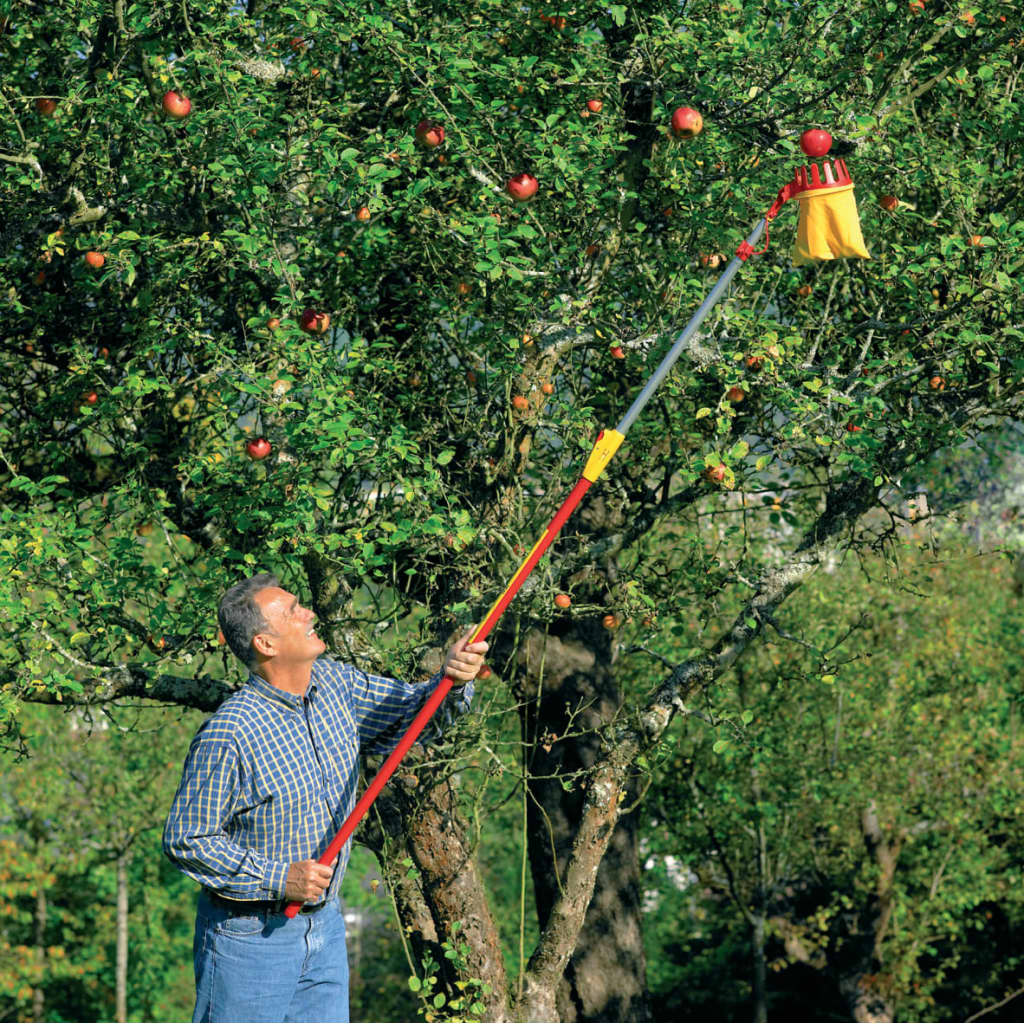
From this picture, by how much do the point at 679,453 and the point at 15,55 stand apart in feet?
13.2

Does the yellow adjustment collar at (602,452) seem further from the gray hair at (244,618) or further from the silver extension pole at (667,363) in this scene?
the gray hair at (244,618)

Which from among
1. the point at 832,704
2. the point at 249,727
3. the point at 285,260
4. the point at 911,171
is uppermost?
the point at 911,171

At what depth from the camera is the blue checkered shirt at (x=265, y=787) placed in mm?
3619

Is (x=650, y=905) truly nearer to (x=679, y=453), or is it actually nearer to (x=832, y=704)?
(x=832, y=704)

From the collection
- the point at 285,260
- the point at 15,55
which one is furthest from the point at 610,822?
the point at 15,55

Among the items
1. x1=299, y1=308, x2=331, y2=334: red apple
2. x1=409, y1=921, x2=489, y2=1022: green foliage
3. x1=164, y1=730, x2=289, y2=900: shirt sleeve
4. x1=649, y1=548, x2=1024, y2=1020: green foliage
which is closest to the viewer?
x1=164, y1=730, x2=289, y2=900: shirt sleeve

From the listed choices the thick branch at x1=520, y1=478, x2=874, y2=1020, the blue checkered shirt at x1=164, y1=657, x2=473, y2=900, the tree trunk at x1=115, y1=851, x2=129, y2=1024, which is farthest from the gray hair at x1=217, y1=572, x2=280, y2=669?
the tree trunk at x1=115, y1=851, x2=129, y2=1024

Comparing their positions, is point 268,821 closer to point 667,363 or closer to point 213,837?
point 213,837

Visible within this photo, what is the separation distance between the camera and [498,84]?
6.32m

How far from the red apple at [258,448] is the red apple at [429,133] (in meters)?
1.50

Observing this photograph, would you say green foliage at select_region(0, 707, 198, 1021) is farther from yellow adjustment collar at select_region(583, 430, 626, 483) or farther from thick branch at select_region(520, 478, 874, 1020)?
yellow adjustment collar at select_region(583, 430, 626, 483)

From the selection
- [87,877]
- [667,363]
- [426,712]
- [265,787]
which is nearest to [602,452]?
[667,363]

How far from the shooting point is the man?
3.63 m

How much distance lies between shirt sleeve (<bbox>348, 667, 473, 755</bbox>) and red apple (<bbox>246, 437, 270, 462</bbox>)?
1.80 metres
